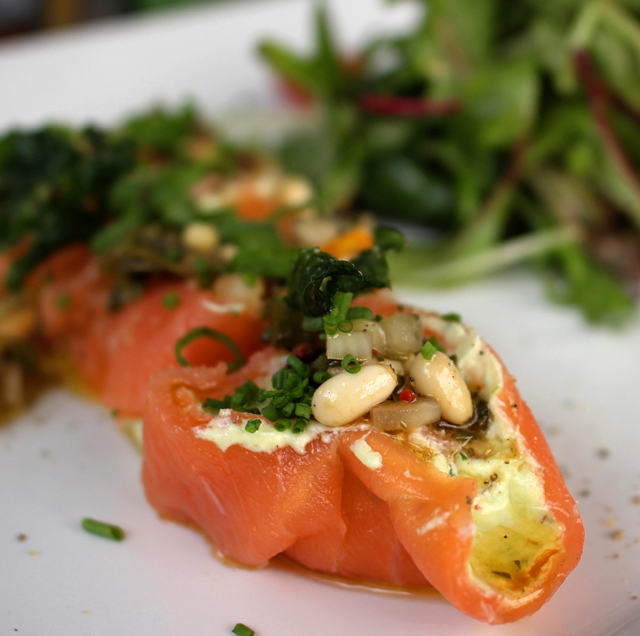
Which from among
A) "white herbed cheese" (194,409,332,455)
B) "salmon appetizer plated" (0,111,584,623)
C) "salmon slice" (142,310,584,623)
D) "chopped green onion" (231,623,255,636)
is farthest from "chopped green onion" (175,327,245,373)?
"chopped green onion" (231,623,255,636)

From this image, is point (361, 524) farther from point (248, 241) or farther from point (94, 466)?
point (248, 241)

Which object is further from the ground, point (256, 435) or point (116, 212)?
point (116, 212)

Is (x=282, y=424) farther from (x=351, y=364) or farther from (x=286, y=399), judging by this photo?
(x=351, y=364)

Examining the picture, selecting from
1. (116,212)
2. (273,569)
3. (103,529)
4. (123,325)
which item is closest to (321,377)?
(273,569)

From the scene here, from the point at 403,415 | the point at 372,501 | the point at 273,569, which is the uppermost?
the point at 403,415

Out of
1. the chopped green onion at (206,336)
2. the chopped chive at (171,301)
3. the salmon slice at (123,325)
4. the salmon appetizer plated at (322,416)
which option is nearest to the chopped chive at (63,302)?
the salmon slice at (123,325)

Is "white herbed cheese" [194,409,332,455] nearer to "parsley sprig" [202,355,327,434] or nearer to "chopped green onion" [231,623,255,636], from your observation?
"parsley sprig" [202,355,327,434]

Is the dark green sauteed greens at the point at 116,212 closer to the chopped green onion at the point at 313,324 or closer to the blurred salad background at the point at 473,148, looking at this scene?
the blurred salad background at the point at 473,148
